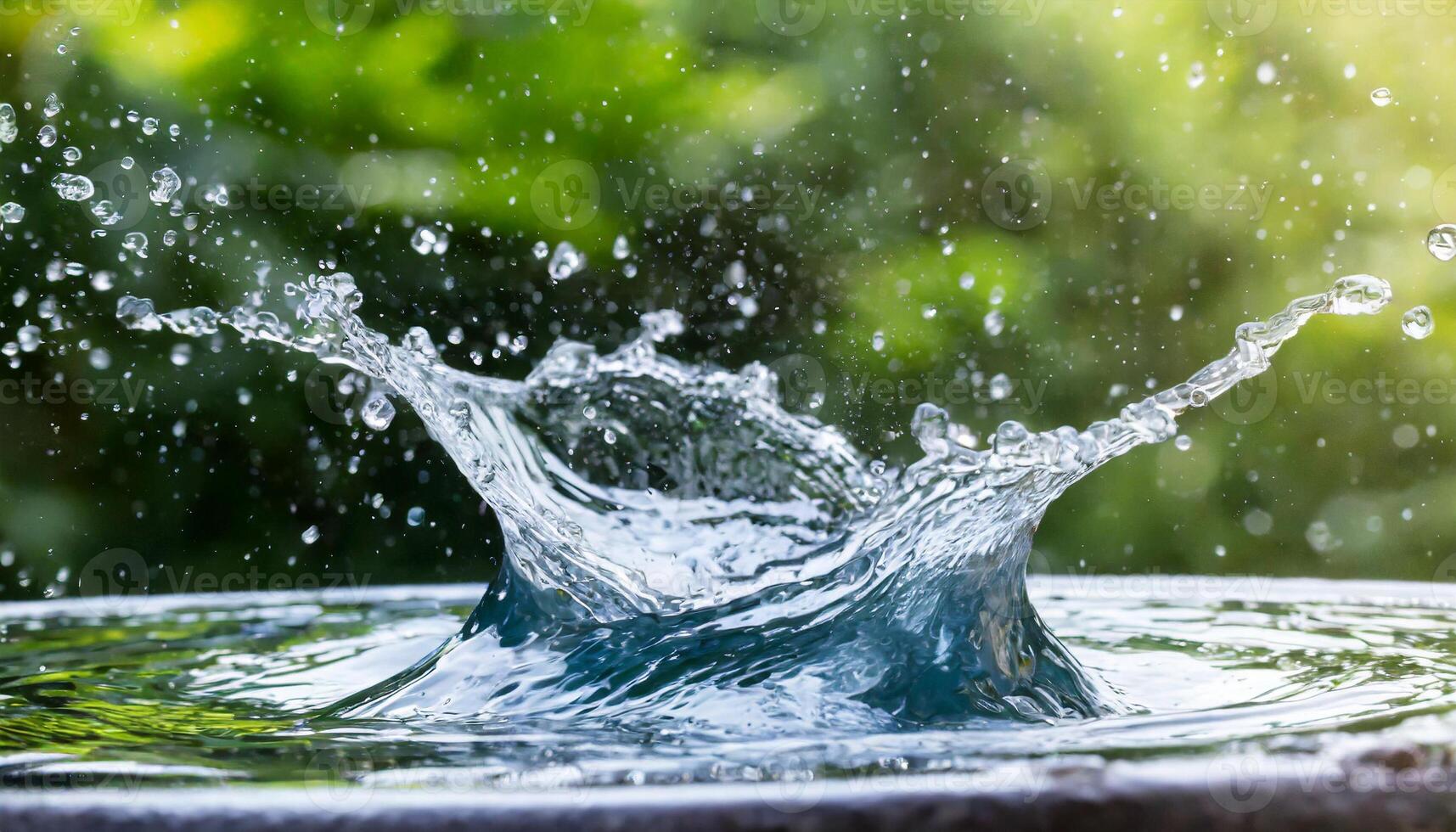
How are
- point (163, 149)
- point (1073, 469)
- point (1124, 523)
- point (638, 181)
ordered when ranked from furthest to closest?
point (1124, 523) < point (638, 181) < point (163, 149) < point (1073, 469)

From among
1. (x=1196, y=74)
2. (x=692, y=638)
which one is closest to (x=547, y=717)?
(x=692, y=638)

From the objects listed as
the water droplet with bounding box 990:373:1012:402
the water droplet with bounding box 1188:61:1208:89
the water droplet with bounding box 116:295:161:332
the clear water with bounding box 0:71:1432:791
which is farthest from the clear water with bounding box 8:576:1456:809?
the water droplet with bounding box 1188:61:1208:89

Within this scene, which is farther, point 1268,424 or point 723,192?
point 1268,424

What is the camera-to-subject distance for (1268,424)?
12.8 ft

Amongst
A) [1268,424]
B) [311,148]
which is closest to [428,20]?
[311,148]

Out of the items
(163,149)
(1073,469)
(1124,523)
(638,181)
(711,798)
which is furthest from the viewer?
(1124,523)

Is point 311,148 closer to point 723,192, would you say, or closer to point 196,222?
point 196,222

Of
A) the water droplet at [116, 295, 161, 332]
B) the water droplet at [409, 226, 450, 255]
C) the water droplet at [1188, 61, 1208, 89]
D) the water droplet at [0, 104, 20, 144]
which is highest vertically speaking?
the water droplet at [1188, 61, 1208, 89]

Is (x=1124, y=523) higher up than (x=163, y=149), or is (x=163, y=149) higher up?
(x=163, y=149)

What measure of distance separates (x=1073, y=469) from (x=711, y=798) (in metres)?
0.82

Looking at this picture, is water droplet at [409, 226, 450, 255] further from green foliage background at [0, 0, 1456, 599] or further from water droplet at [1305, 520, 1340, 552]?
water droplet at [1305, 520, 1340, 552]

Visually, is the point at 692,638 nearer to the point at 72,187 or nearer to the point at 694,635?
the point at 694,635

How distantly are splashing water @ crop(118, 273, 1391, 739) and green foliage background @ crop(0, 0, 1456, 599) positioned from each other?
1436 mm

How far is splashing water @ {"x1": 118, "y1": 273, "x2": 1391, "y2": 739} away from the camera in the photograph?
3.01 feet
